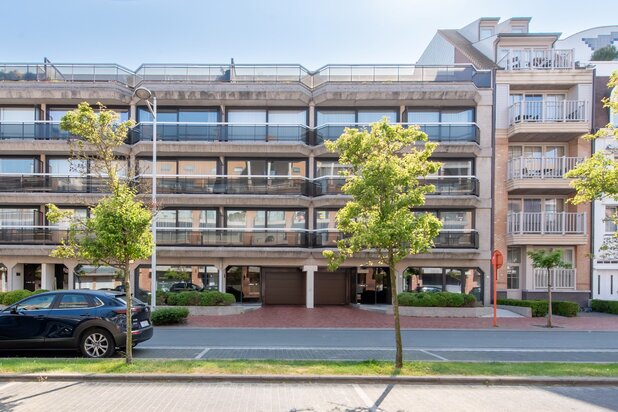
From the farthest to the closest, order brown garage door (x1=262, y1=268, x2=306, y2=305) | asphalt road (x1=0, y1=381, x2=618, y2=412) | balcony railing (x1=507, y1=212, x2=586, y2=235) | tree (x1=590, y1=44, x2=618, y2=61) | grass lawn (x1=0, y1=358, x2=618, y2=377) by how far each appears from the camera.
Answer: tree (x1=590, y1=44, x2=618, y2=61) → brown garage door (x1=262, y1=268, x2=306, y2=305) → balcony railing (x1=507, y1=212, x2=586, y2=235) → grass lawn (x1=0, y1=358, x2=618, y2=377) → asphalt road (x1=0, y1=381, x2=618, y2=412)

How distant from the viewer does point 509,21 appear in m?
26.5

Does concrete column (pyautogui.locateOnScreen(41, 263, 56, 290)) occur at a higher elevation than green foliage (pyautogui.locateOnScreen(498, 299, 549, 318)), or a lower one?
higher

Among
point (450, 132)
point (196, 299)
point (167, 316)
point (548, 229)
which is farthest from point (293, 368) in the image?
point (548, 229)

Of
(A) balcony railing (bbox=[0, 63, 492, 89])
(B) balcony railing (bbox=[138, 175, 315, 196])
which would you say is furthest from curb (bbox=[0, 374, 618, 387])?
(A) balcony railing (bbox=[0, 63, 492, 89])

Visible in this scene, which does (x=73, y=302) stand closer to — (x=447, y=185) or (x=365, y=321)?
(x=365, y=321)

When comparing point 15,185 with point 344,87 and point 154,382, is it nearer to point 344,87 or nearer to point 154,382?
point 344,87

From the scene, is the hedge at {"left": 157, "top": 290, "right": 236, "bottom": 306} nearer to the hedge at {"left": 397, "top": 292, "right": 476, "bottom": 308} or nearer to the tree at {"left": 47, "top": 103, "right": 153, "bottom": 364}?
the hedge at {"left": 397, "top": 292, "right": 476, "bottom": 308}

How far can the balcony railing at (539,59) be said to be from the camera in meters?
22.6

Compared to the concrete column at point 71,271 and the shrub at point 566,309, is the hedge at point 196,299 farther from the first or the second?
the shrub at point 566,309

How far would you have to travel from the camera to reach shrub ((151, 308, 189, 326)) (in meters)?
15.2

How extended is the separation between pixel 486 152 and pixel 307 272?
11.9m

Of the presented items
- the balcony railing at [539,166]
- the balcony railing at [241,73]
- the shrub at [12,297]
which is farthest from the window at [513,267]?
the shrub at [12,297]

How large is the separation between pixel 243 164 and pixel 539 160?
16368 mm

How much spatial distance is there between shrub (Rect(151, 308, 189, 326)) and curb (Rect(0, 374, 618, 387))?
26.1 ft
